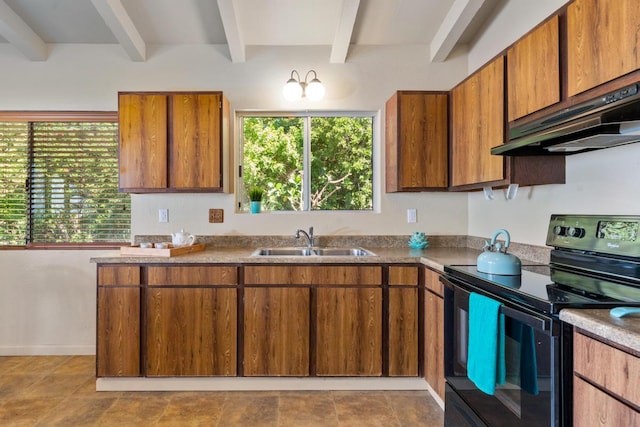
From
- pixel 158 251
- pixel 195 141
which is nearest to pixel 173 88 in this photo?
pixel 195 141

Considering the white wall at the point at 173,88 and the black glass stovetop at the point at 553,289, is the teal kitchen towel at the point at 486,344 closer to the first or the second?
the black glass stovetop at the point at 553,289

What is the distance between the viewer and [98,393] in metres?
2.43

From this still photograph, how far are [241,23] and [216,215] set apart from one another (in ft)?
4.94

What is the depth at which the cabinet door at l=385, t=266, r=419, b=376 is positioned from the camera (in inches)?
96.2

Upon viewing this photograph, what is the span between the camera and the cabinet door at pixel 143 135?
106 inches

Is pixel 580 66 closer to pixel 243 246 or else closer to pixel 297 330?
pixel 297 330

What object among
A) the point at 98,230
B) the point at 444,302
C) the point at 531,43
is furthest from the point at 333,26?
the point at 98,230

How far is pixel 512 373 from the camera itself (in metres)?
1.36

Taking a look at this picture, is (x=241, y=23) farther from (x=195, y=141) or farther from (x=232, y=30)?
(x=195, y=141)

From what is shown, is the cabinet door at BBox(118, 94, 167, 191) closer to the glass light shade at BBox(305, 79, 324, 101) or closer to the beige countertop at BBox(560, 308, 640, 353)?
the glass light shade at BBox(305, 79, 324, 101)

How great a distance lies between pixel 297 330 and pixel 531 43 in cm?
207

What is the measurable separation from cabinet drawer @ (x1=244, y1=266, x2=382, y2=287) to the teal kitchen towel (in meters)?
0.94

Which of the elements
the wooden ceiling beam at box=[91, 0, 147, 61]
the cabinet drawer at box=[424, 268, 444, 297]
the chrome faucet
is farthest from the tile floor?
the wooden ceiling beam at box=[91, 0, 147, 61]

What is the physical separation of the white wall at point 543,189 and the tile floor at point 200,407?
4.23ft
